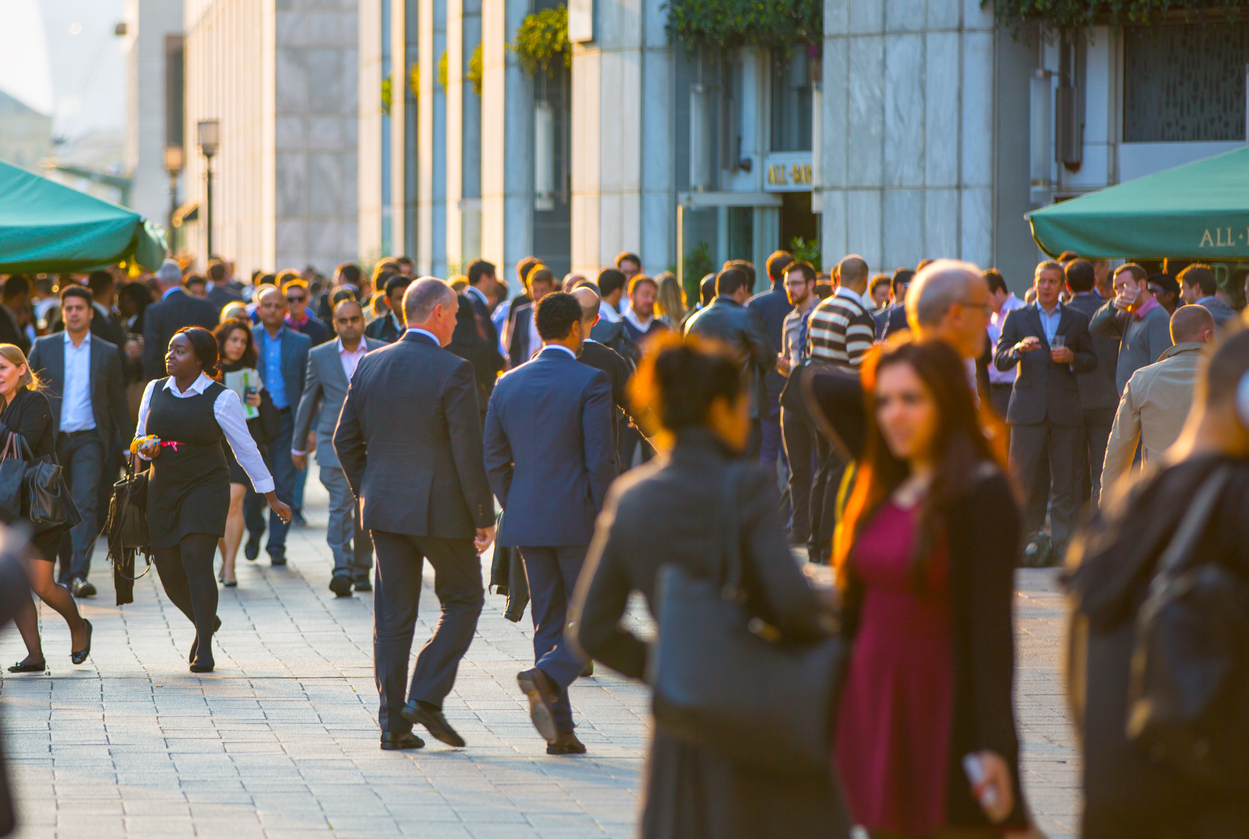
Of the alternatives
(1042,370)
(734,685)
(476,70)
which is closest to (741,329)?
(1042,370)

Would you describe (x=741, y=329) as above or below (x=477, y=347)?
above

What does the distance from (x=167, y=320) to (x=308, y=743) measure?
7451 millimetres

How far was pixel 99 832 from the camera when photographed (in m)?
5.76

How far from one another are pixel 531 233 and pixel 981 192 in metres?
10.1

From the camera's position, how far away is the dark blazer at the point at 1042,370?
38.3 ft

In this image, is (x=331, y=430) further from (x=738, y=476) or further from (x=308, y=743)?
(x=738, y=476)

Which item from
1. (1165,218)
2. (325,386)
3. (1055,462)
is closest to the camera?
(1165,218)

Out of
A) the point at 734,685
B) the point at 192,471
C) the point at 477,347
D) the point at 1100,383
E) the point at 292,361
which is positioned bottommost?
the point at 192,471

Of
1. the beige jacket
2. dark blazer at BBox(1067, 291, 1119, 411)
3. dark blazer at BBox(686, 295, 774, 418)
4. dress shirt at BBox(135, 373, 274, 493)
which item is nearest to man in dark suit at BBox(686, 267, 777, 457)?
dark blazer at BBox(686, 295, 774, 418)

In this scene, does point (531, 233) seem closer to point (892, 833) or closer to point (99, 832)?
point (99, 832)

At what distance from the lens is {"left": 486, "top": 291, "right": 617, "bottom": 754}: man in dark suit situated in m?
7.25

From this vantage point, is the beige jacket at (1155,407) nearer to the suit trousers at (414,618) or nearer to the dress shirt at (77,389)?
the suit trousers at (414,618)

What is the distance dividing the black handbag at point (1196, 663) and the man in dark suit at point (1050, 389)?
864 centimetres

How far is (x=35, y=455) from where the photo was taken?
28.9 ft
